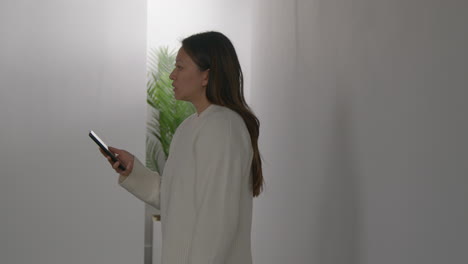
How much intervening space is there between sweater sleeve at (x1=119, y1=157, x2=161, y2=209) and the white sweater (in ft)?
1.14

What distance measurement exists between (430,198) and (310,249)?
1369 millimetres

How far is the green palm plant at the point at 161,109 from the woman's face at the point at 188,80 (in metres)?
3.18

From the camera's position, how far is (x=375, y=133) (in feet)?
6.43

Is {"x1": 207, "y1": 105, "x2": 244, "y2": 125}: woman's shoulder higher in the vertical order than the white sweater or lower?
higher

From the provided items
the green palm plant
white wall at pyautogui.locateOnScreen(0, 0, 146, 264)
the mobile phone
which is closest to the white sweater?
the mobile phone

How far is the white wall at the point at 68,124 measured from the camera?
4145 millimetres

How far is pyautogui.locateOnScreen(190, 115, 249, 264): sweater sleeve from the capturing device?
6.38 feet

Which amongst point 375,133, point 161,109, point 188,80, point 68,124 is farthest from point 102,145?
point 161,109

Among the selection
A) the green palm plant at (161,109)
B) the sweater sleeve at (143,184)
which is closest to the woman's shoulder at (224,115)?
the sweater sleeve at (143,184)

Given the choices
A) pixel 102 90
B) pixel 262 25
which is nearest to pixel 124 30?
pixel 102 90

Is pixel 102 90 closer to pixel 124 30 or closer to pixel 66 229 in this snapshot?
pixel 124 30

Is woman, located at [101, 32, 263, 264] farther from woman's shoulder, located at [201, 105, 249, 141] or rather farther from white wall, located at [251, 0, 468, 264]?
white wall, located at [251, 0, 468, 264]

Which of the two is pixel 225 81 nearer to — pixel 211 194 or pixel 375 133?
pixel 211 194

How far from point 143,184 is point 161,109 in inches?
119
